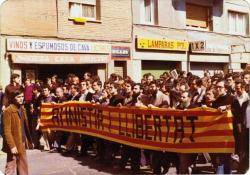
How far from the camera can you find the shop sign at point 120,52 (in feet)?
60.6

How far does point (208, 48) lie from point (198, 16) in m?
1.71

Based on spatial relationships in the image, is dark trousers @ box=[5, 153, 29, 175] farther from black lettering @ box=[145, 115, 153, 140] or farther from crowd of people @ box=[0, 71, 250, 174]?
black lettering @ box=[145, 115, 153, 140]

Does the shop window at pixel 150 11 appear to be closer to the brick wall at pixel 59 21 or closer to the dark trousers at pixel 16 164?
the brick wall at pixel 59 21

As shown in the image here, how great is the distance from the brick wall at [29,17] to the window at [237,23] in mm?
11818

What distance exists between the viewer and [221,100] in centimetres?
751

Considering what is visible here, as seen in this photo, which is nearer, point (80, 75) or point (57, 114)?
point (57, 114)

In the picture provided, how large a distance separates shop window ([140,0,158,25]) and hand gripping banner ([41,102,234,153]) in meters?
10.2

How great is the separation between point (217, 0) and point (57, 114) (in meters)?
14.5

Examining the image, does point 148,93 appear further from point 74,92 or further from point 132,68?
point 132,68

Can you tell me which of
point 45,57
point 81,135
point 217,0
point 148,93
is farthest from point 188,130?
point 217,0

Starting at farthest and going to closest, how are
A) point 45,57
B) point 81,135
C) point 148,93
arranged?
point 45,57, point 81,135, point 148,93

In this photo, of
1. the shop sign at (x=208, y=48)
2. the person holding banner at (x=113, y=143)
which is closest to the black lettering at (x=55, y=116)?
the person holding banner at (x=113, y=143)

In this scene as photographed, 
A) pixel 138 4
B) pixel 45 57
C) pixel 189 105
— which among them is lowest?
pixel 189 105

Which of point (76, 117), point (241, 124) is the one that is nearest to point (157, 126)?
point (241, 124)
